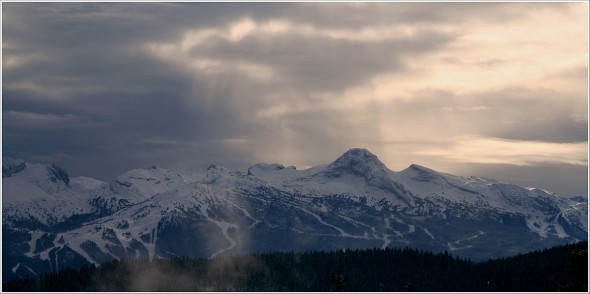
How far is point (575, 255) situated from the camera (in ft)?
491

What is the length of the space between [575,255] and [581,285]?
738 centimetres

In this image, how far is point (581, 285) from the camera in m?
143
